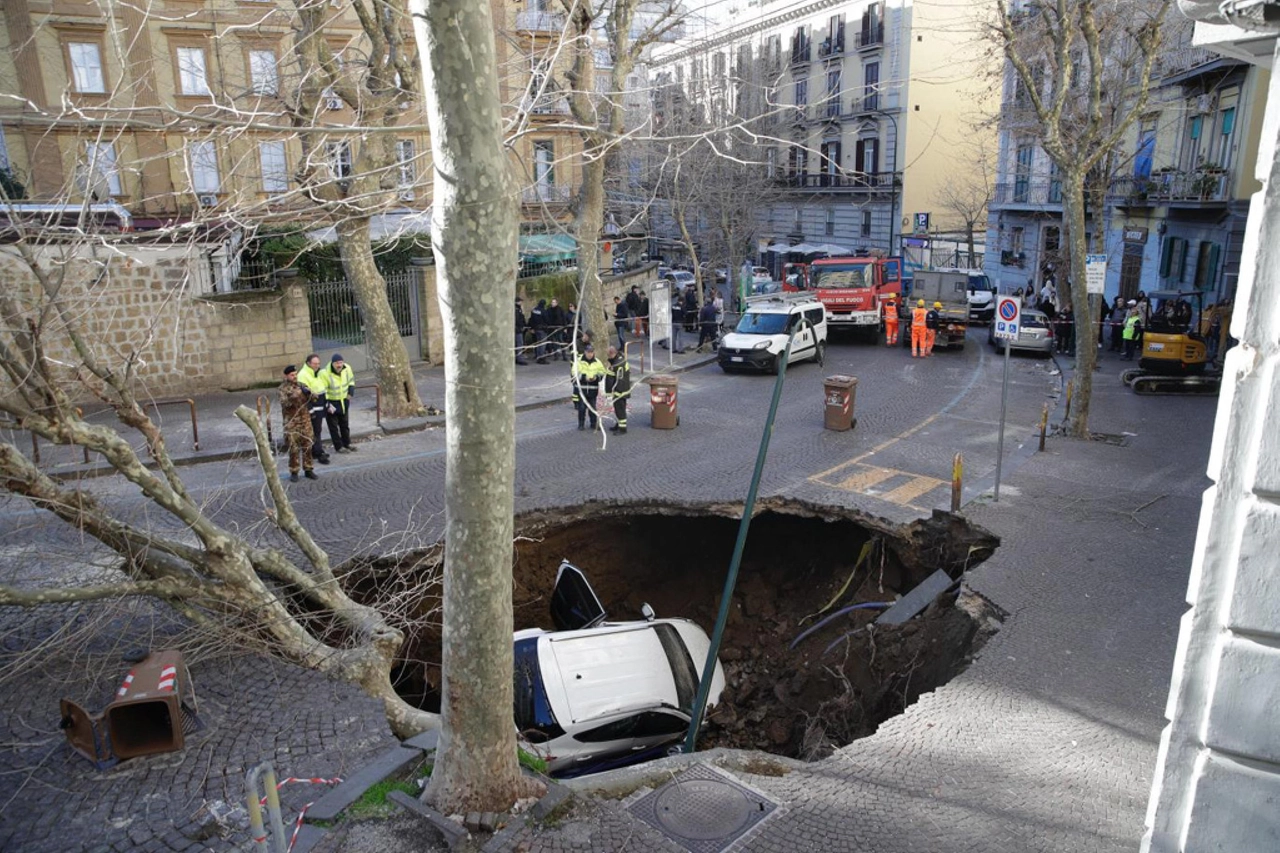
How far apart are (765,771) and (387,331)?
39.6 feet

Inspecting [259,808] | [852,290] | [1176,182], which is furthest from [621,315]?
[259,808]

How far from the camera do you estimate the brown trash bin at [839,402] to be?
15.8 meters

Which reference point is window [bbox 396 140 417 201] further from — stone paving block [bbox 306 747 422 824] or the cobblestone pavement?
stone paving block [bbox 306 747 422 824]

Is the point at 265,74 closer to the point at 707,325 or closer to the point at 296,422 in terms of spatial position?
the point at 296,422

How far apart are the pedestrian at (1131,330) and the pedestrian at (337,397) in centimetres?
1986

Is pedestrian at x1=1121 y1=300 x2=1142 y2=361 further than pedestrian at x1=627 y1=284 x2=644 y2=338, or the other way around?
pedestrian at x1=627 y1=284 x2=644 y2=338

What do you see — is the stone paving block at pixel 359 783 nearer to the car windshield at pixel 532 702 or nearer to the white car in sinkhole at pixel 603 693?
the white car in sinkhole at pixel 603 693

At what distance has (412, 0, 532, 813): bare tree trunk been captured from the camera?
4461 mm

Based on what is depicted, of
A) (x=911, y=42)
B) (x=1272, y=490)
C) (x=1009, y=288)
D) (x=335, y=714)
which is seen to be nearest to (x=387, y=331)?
(x=335, y=714)

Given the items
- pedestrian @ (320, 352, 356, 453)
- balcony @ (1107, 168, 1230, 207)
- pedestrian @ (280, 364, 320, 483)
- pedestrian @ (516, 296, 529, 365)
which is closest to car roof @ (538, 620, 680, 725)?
pedestrian @ (280, 364, 320, 483)

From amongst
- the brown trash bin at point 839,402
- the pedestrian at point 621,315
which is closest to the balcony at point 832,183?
the pedestrian at point 621,315

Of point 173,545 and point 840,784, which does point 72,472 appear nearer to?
point 173,545

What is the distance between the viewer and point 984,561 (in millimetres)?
10398

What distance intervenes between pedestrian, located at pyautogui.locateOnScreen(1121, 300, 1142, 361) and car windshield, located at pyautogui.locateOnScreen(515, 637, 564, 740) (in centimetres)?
2091
